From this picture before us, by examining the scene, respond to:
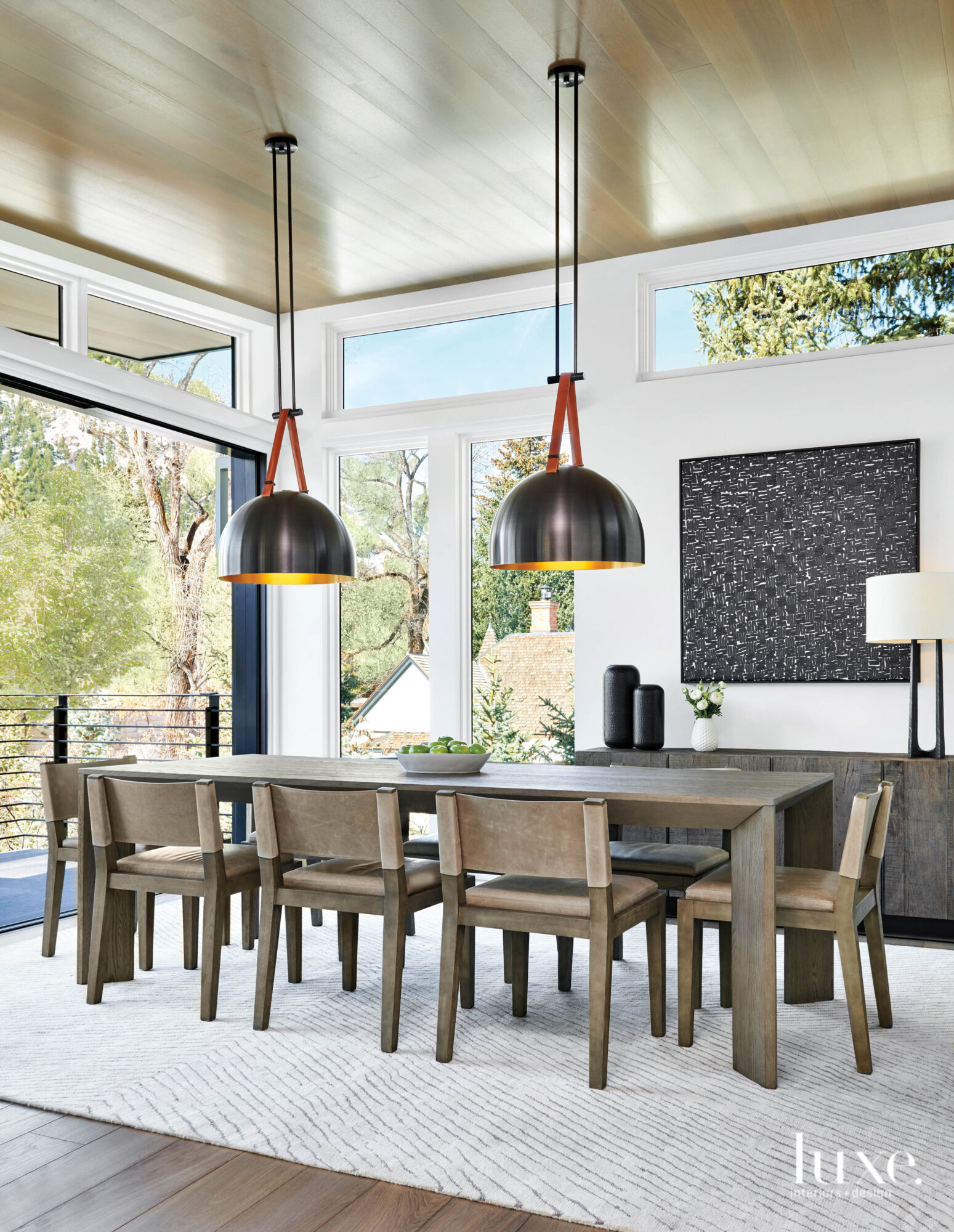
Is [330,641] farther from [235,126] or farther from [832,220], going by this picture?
[832,220]

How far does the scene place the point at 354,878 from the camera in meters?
3.34

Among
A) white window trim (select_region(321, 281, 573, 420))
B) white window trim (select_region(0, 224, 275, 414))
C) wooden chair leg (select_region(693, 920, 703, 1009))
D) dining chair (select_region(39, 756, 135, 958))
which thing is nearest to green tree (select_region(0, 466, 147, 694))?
white window trim (select_region(0, 224, 275, 414))

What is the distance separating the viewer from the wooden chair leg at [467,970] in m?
3.54

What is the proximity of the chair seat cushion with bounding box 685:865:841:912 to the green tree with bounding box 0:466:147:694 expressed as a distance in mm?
7079

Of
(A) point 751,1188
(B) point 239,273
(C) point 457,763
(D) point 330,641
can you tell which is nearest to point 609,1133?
(A) point 751,1188

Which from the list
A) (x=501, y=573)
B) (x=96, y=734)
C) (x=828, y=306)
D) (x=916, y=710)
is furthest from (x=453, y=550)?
(x=96, y=734)

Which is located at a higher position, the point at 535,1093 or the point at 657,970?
the point at 657,970

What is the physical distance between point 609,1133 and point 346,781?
1.42 meters

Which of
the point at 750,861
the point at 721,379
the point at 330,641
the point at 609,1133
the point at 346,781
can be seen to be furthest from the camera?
the point at 330,641

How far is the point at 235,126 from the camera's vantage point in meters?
3.92

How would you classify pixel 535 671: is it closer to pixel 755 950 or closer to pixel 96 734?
pixel 755 950

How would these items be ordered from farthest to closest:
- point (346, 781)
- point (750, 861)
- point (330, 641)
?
point (330, 641)
point (346, 781)
point (750, 861)

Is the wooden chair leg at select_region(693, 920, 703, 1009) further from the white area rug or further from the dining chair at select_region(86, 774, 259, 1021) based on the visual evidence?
the dining chair at select_region(86, 774, 259, 1021)

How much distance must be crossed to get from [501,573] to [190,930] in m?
2.60
